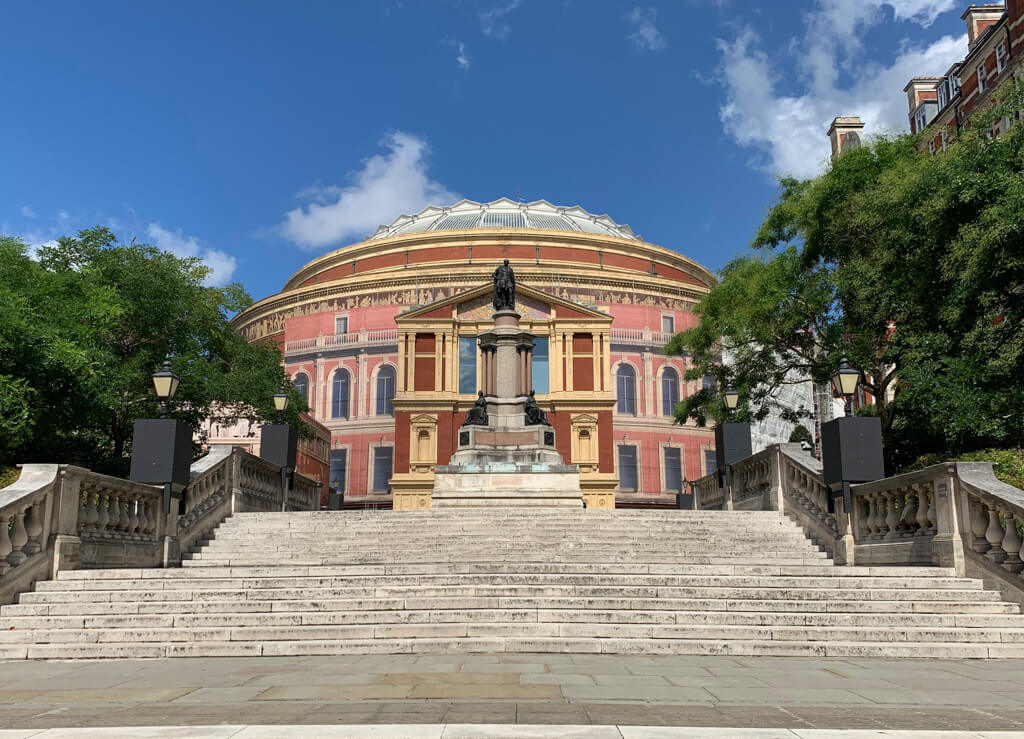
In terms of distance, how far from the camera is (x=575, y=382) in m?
47.9

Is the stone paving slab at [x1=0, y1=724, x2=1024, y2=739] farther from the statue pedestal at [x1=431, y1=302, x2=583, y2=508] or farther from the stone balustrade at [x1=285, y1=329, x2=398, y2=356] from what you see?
the stone balustrade at [x1=285, y1=329, x2=398, y2=356]

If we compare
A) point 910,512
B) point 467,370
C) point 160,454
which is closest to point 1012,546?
point 910,512

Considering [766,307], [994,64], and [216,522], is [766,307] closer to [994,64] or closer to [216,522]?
[216,522]

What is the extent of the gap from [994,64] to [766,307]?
24414 mm

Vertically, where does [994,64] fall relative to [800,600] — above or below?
above

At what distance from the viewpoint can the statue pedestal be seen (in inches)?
906

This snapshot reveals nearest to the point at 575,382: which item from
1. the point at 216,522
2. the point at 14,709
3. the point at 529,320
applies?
the point at 529,320

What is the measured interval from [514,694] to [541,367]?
42.6 meters

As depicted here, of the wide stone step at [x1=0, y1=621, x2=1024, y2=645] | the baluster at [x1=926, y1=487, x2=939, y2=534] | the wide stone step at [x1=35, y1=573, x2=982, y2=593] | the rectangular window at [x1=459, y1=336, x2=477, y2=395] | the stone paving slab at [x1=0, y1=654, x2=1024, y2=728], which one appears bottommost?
the stone paving slab at [x1=0, y1=654, x2=1024, y2=728]

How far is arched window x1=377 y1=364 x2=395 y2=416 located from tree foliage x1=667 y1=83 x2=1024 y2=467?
31212 millimetres

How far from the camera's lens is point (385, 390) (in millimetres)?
59500

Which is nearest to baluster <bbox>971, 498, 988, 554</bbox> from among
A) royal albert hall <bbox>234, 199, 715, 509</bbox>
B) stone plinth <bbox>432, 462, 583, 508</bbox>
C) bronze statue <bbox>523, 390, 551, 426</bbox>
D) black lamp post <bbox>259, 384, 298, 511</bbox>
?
stone plinth <bbox>432, 462, 583, 508</bbox>

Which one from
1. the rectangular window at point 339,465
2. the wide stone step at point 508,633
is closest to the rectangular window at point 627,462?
the rectangular window at point 339,465

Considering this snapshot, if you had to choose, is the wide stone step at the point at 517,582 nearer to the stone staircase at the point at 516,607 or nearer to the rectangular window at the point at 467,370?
the stone staircase at the point at 516,607
